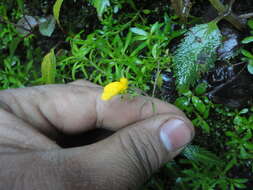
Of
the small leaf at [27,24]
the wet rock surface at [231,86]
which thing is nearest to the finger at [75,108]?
the wet rock surface at [231,86]

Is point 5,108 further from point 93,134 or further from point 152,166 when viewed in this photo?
point 152,166

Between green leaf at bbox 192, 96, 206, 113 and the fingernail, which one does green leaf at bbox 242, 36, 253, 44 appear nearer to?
green leaf at bbox 192, 96, 206, 113

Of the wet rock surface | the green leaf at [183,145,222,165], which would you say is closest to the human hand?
the green leaf at [183,145,222,165]

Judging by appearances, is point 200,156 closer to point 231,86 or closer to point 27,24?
point 231,86

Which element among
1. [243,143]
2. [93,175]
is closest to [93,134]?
[93,175]

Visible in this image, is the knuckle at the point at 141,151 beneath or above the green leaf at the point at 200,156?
above

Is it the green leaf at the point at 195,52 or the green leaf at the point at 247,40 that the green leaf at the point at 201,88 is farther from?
the green leaf at the point at 247,40
